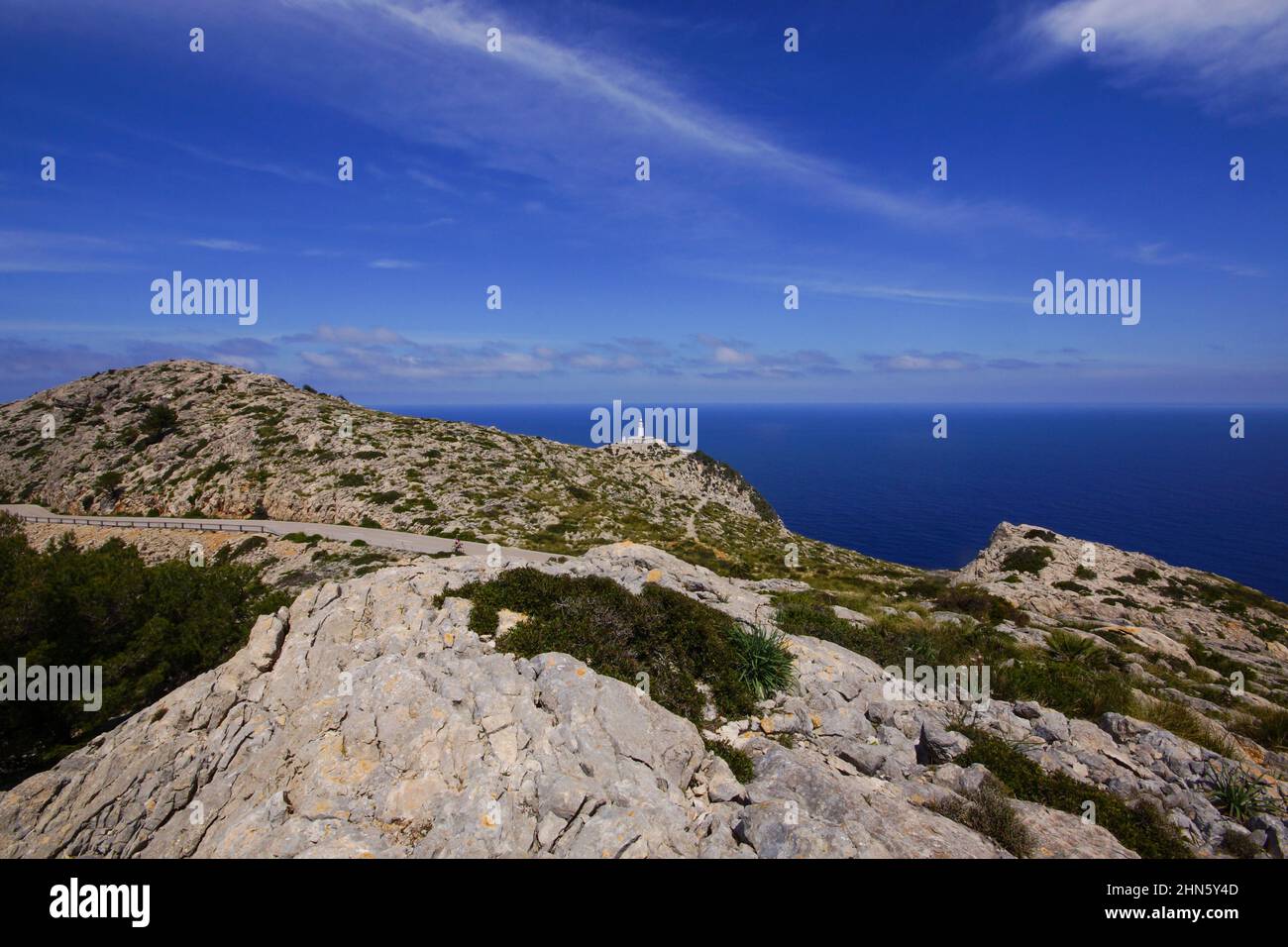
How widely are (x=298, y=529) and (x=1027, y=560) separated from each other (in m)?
61.0

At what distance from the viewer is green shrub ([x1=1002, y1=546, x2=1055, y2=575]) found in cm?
4425

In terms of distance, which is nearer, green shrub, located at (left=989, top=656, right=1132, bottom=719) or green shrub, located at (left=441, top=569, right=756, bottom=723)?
green shrub, located at (left=441, top=569, right=756, bottom=723)

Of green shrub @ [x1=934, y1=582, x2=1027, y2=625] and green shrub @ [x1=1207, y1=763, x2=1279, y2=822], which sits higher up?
green shrub @ [x1=1207, y1=763, x2=1279, y2=822]

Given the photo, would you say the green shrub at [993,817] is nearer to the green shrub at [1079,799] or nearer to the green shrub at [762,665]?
the green shrub at [1079,799]

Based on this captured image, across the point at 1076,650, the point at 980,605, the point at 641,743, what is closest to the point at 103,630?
the point at 641,743

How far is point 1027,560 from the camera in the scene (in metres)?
45.1

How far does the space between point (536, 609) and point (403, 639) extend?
10.8 ft

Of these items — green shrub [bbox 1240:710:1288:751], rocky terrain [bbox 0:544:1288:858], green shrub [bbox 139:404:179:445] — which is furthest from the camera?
green shrub [bbox 139:404:179:445]

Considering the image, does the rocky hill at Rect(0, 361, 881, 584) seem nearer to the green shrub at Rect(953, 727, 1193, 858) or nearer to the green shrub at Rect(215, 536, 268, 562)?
the green shrub at Rect(215, 536, 268, 562)

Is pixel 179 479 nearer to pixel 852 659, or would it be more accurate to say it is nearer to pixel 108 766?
pixel 108 766

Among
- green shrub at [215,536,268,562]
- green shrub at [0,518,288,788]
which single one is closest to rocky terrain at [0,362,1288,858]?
green shrub at [0,518,288,788]

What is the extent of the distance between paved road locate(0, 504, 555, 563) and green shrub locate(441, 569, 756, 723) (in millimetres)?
21507

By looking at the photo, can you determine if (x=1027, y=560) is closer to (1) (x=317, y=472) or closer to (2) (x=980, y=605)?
(2) (x=980, y=605)
